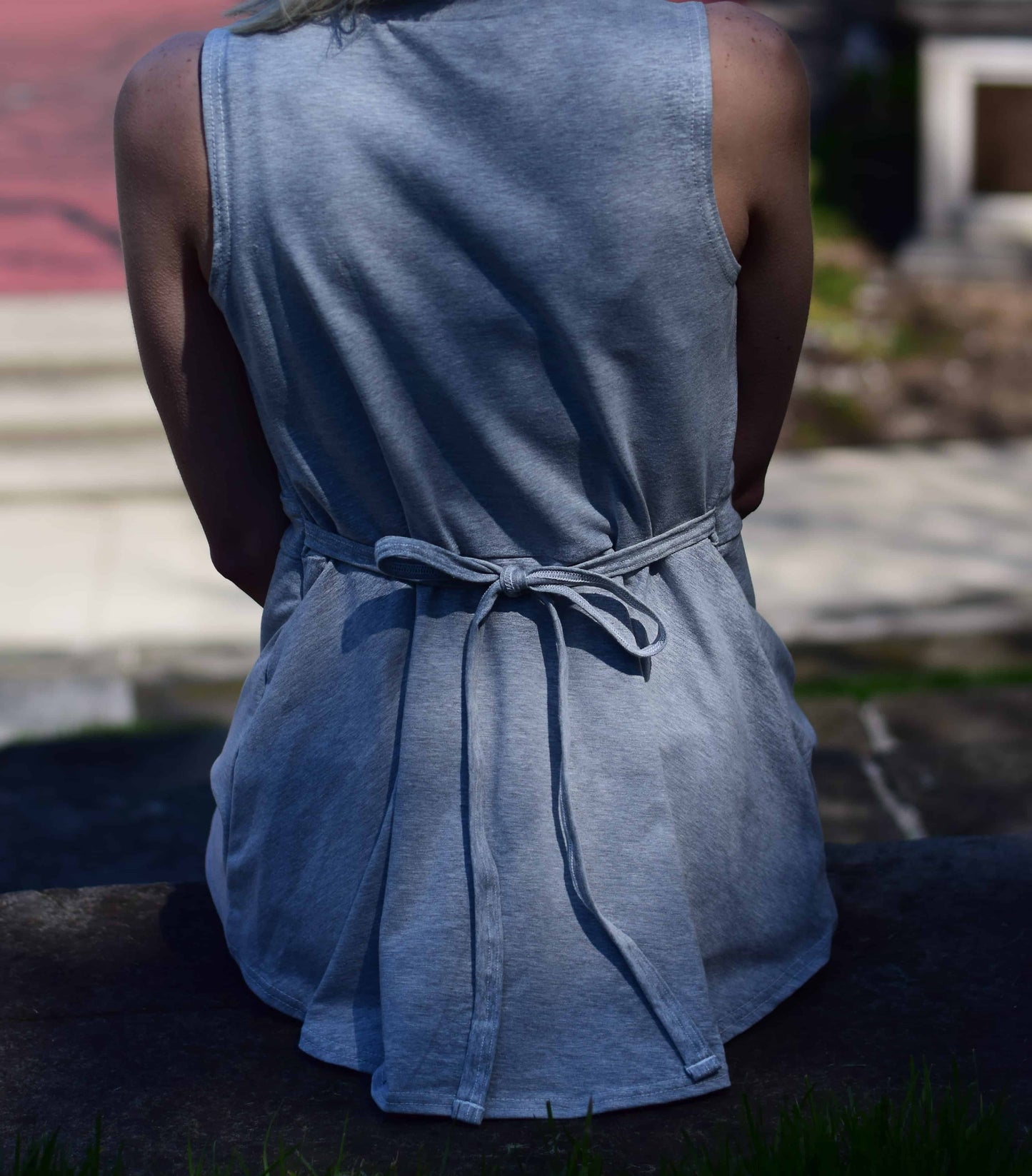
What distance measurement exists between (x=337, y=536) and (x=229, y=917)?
49 centimetres

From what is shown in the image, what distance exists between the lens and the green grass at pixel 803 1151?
1.39 meters

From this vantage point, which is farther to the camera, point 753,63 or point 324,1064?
point 324,1064

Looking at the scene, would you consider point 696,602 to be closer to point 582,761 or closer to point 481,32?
point 582,761

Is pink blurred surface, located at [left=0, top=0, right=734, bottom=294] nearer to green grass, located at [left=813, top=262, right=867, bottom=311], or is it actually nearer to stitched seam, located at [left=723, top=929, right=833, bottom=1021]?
green grass, located at [left=813, top=262, right=867, bottom=311]

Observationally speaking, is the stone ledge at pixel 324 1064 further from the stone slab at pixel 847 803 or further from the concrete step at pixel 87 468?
the concrete step at pixel 87 468

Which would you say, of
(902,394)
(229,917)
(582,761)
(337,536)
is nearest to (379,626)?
(337,536)

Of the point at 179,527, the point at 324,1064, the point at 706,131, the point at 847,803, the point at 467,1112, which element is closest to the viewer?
the point at 706,131

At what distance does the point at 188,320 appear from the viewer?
61.9 inches

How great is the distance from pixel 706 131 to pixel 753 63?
0.27ft

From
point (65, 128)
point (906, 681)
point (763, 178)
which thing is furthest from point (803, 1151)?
point (65, 128)

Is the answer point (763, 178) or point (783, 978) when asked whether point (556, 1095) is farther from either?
point (763, 178)

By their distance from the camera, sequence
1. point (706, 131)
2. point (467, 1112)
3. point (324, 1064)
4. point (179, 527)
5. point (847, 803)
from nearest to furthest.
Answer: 1. point (706, 131)
2. point (467, 1112)
3. point (324, 1064)
4. point (847, 803)
5. point (179, 527)

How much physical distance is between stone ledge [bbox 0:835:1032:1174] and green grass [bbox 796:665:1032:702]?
4.90 ft

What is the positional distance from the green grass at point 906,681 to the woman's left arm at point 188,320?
1911 millimetres
